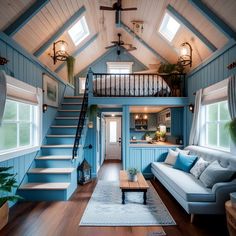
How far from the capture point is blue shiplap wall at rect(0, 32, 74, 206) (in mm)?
3518

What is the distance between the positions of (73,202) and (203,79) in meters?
4.04

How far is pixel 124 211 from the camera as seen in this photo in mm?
3494

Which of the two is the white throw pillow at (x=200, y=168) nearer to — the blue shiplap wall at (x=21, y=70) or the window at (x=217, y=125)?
the window at (x=217, y=125)

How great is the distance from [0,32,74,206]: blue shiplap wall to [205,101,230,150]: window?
416 centimetres

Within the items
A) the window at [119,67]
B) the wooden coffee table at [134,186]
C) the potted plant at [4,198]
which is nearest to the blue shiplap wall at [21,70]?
the potted plant at [4,198]

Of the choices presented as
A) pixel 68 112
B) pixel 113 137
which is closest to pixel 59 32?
pixel 68 112

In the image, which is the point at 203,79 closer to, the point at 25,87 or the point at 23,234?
the point at 25,87

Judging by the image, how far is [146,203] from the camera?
3.85m

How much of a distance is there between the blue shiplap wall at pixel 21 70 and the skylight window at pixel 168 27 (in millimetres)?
3439

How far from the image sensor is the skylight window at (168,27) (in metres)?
5.31

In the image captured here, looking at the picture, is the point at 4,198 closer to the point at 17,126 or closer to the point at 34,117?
the point at 17,126

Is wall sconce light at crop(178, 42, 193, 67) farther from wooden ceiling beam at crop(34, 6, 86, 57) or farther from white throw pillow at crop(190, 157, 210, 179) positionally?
wooden ceiling beam at crop(34, 6, 86, 57)

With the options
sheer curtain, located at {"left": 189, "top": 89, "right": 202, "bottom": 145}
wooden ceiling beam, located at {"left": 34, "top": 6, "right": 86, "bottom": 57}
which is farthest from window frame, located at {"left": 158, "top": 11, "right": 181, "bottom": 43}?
wooden ceiling beam, located at {"left": 34, "top": 6, "right": 86, "bottom": 57}

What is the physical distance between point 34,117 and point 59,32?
2144 millimetres
